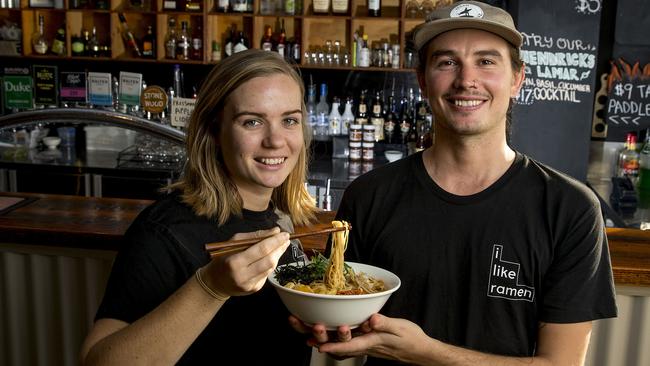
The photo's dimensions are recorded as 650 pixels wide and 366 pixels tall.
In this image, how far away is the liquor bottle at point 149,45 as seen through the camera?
5.26m

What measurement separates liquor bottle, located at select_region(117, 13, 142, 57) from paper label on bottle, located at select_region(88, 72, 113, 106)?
1894 mm

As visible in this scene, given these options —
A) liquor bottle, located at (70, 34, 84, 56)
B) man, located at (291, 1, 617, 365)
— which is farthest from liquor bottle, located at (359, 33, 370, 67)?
man, located at (291, 1, 617, 365)

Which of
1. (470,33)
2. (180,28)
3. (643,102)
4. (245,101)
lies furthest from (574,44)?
(245,101)

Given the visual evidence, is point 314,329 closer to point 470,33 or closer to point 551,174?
point 551,174

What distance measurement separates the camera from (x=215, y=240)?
1.45 meters

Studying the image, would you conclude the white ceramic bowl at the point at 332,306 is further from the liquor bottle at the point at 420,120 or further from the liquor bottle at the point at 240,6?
the liquor bottle at the point at 240,6

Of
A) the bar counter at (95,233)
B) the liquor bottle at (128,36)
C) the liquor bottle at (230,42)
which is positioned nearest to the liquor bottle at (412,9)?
the liquor bottle at (230,42)

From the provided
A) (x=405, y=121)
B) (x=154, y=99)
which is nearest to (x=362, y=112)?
(x=405, y=121)

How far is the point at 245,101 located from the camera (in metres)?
1.46

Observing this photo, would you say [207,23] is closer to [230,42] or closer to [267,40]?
[230,42]

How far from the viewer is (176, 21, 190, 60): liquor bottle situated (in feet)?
17.0

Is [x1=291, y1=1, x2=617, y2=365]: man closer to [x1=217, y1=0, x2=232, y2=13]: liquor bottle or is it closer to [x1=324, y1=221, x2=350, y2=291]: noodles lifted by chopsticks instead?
[x1=324, y1=221, x2=350, y2=291]: noodles lifted by chopsticks

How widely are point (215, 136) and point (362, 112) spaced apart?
147 inches

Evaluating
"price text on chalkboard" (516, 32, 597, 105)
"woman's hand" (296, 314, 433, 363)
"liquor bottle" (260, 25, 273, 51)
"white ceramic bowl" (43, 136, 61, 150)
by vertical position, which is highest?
"liquor bottle" (260, 25, 273, 51)
